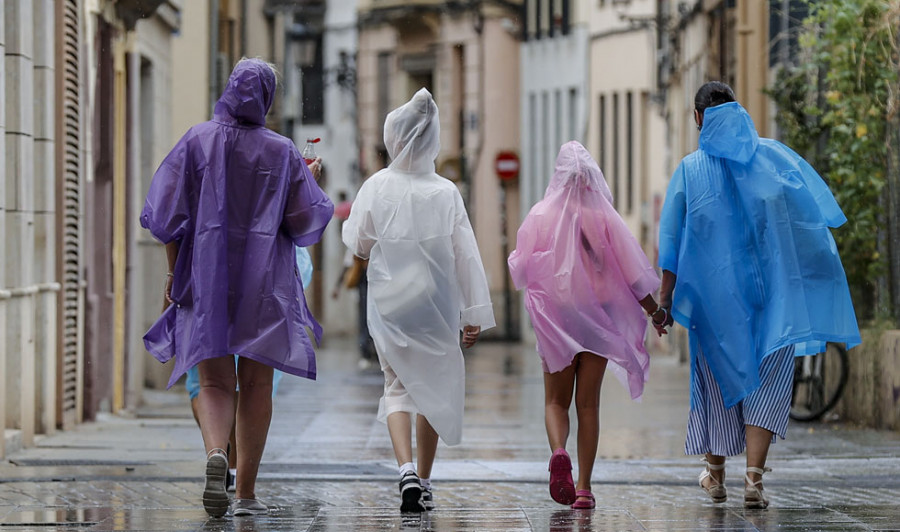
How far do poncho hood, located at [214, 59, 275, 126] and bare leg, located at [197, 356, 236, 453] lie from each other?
1037mm

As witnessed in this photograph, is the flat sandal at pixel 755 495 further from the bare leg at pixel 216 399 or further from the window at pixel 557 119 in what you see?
the window at pixel 557 119

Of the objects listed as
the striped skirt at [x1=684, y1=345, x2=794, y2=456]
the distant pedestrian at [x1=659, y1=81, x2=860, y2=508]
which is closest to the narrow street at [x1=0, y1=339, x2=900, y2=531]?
the striped skirt at [x1=684, y1=345, x2=794, y2=456]

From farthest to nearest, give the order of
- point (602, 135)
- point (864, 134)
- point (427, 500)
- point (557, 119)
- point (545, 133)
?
point (545, 133), point (557, 119), point (602, 135), point (864, 134), point (427, 500)

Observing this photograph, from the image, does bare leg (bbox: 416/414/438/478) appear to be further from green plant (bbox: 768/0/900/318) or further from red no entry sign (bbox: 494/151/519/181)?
red no entry sign (bbox: 494/151/519/181)

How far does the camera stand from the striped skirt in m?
8.30

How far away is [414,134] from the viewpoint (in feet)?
28.0

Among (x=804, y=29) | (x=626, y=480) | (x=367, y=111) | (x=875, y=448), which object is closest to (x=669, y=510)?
(x=626, y=480)

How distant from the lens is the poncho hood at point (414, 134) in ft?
28.0

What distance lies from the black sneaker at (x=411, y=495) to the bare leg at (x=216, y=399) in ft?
2.62

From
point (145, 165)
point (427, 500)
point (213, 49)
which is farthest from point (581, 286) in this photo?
point (213, 49)

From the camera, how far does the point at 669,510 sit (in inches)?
320

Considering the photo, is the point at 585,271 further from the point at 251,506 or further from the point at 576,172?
the point at 251,506

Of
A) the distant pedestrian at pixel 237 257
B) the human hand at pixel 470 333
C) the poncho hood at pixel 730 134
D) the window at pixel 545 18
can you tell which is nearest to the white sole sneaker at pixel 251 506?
the distant pedestrian at pixel 237 257

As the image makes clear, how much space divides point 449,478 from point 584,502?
5.93 ft
